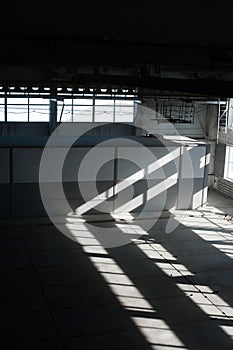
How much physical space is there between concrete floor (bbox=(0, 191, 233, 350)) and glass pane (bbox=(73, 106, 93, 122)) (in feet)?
32.0

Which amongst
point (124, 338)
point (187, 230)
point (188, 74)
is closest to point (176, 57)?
point (124, 338)

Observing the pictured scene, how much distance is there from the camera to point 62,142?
16.0m

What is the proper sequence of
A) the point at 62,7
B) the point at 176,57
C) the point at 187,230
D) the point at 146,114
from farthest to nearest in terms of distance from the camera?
1. the point at 146,114
2. the point at 187,230
3. the point at 176,57
4. the point at 62,7

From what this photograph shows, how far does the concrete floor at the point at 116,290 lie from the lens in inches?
328

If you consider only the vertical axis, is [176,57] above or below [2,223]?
above

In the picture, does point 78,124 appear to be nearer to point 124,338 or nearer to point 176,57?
point 124,338

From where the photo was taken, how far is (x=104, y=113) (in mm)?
23656

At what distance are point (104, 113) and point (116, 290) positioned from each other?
14771mm

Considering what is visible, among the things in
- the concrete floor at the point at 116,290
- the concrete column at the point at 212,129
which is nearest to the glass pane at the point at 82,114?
the concrete column at the point at 212,129

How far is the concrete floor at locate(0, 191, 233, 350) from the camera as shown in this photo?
832 cm

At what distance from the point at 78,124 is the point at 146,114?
349 centimetres

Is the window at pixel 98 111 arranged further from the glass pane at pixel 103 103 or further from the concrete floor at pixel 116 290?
the concrete floor at pixel 116 290

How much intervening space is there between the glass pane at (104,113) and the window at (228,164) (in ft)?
21.7

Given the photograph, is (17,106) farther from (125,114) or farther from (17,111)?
(125,114)
